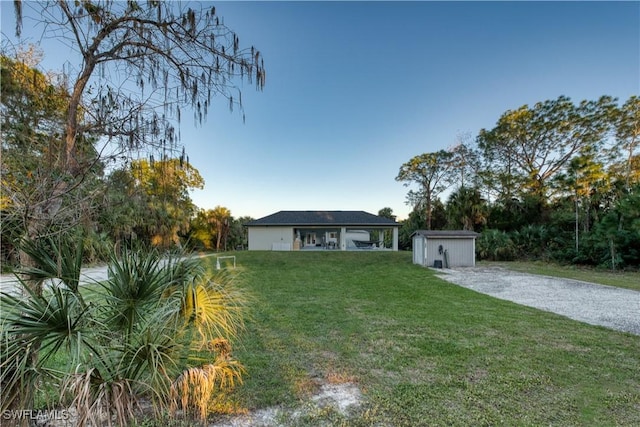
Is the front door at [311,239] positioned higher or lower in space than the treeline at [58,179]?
lower

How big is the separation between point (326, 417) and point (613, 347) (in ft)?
16.3

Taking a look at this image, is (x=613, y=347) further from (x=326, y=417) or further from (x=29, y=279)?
(x=29, y=279)

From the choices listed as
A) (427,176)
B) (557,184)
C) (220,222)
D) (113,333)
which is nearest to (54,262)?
(113,333)

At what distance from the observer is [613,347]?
173 inches

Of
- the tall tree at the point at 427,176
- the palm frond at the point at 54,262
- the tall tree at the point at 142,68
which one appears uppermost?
the tall tree at the point at 427,176

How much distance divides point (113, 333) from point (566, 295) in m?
11.3

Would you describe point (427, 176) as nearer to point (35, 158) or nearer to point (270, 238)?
point (270, 238)

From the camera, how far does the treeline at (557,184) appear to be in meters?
15.6

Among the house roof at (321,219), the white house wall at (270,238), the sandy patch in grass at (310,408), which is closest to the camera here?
the sandy patch in grass at (310,408)

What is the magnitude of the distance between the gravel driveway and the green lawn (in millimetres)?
924

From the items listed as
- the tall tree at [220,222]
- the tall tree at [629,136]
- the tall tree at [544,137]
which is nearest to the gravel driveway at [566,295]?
the tall tree at [544,137]

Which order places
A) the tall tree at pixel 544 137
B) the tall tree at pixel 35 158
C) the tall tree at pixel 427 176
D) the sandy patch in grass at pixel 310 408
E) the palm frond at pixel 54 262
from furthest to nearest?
the tall tree at pixel 427 176, the tall tree at pixel 544 137, the sandy patch in grass at pixel 310 408, the tall tree at pixel 35 158, the palm frond at pixel 54 262

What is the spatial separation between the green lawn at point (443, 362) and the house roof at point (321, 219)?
57.0 feet

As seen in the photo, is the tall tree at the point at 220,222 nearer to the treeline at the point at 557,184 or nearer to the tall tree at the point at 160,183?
the treeline at the point at 557,184
